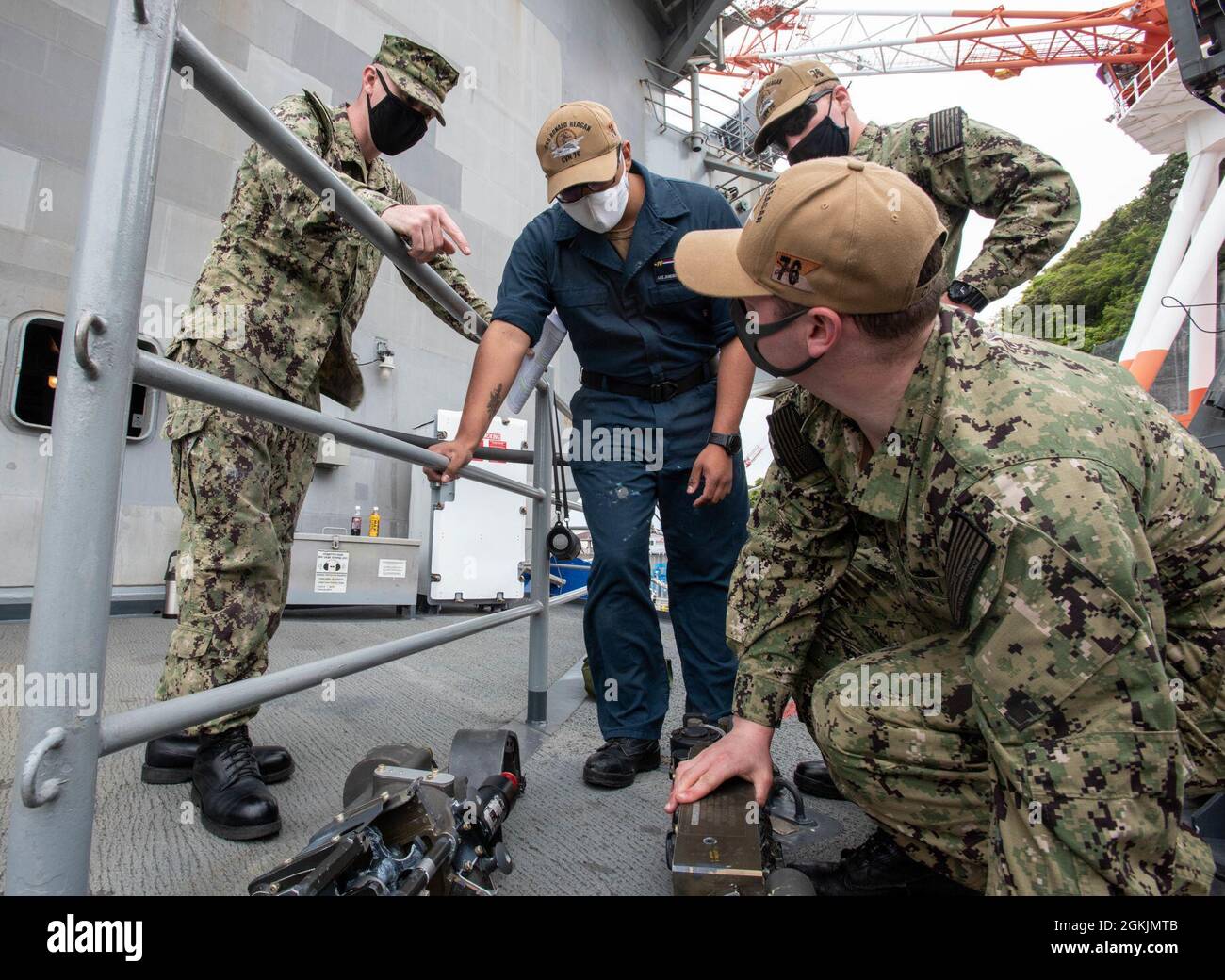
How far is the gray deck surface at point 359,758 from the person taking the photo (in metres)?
0.97

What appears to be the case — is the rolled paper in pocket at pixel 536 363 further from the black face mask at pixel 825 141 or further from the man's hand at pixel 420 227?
the black face mask at pixel 825 141

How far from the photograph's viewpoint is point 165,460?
3922mm

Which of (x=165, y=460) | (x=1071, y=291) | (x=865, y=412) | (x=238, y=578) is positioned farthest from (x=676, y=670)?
(x=1071, y=291)

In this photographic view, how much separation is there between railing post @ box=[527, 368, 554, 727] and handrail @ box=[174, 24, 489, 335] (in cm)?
67

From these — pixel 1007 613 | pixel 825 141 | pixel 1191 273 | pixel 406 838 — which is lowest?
pixel 406 838

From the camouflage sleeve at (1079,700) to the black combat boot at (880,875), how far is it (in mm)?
343

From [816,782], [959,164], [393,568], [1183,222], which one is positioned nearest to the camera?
[816,782]

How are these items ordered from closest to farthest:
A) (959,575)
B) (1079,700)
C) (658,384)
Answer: (1079,700)
(959,575)
(658,384)

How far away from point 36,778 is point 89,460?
0.22 m

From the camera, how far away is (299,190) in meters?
1.19

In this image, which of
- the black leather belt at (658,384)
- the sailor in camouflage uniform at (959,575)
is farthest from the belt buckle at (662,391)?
the sailor in camouflage uniform at (959,575)

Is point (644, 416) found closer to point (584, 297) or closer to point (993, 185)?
point (584, 297)

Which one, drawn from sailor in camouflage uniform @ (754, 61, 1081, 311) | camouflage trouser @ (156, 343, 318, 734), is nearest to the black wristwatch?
sailor in camouflage uniform @ (754, 61, 1081, 311)

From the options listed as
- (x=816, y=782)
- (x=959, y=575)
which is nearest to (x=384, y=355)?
(x=816, y=782)
